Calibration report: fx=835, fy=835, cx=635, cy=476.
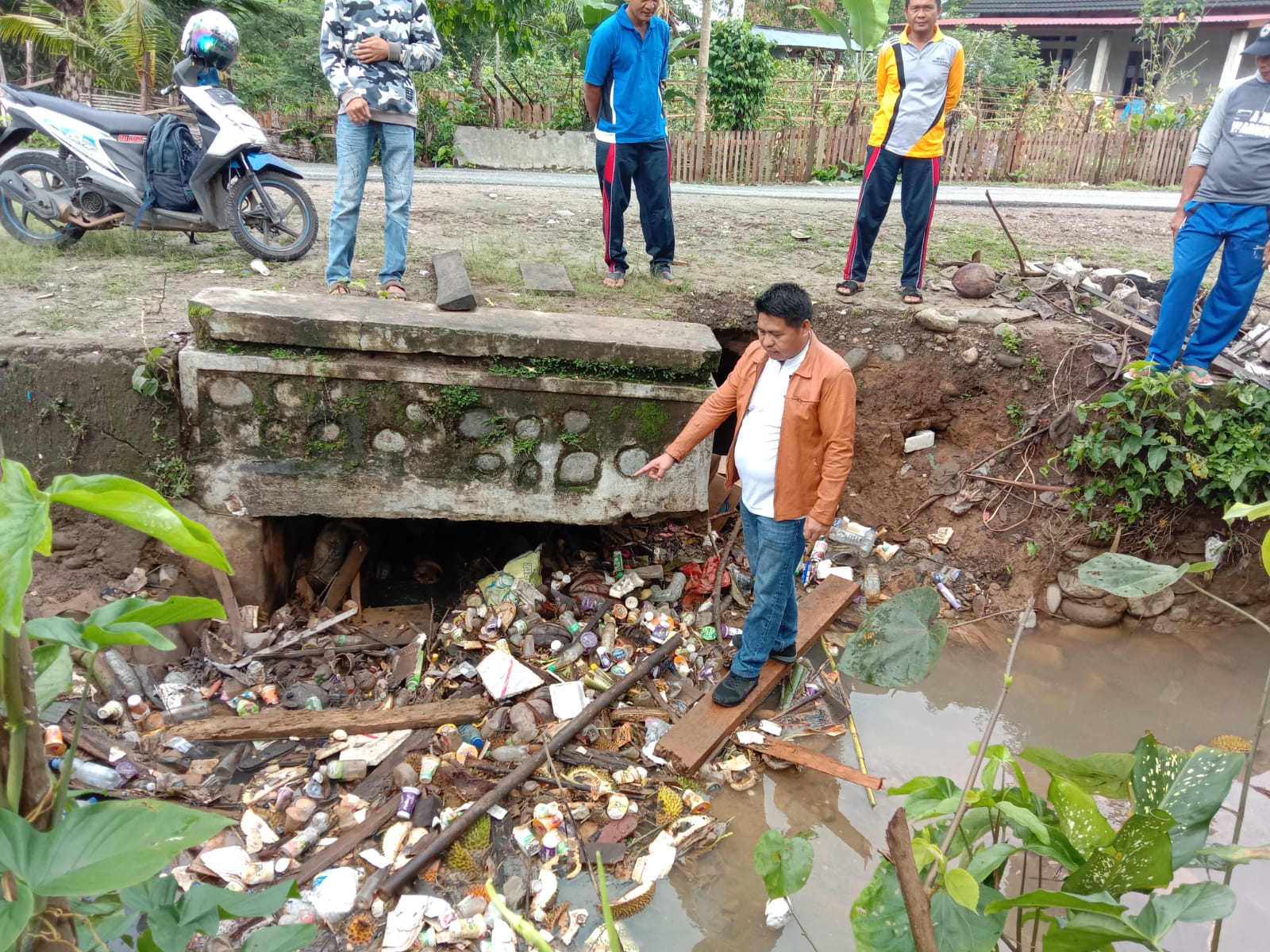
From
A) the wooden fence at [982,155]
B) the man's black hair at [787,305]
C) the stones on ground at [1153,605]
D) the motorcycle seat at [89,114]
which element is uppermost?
the wooden fence at [982,155]

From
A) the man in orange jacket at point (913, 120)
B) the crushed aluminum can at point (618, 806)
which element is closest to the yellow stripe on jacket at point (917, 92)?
the man in orange jacket at point (913, 120)

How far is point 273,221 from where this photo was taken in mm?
4992

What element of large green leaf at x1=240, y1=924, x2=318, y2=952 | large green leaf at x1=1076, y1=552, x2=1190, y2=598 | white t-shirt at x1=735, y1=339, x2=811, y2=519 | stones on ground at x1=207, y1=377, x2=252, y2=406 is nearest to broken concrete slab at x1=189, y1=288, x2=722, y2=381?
stones on ground at x1=207, y1=377, x2=252, y2=406

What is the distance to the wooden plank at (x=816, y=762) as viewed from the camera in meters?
3.39

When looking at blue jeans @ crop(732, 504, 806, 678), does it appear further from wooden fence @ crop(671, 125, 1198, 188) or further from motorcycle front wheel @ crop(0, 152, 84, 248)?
wooden fence @ crop(671, 125, 1198, 188)

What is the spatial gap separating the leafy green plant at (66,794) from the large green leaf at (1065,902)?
1.30m

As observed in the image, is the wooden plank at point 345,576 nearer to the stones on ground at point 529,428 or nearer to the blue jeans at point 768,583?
the stones on ground at point 529,428

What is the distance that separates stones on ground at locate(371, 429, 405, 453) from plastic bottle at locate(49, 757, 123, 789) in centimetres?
164

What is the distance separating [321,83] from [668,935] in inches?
527

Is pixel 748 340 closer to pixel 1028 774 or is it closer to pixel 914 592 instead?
pixel 1028 774

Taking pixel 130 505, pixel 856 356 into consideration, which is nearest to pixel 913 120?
pixel 856 356

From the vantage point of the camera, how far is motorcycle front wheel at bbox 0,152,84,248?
16.1ft

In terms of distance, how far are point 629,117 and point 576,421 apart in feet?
6.64

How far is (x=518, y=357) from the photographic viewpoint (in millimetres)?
3785
